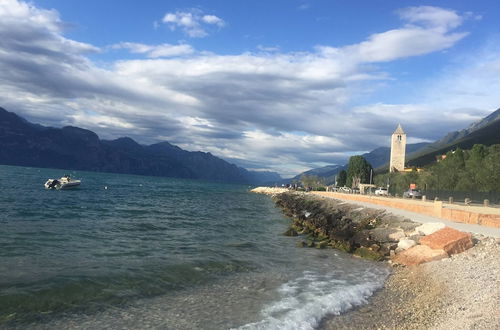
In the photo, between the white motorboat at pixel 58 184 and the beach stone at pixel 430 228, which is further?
the white motorboat at pixel 58 184

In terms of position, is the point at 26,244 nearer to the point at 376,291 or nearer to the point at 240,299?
the point at 240,299

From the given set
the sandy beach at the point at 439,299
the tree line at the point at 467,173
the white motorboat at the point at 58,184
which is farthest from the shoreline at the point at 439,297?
the white motorboat at the point at 58,184

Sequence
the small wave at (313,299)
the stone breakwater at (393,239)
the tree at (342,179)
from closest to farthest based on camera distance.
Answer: the small wave at (313,299)
the stone breakwater at (393,239)
the tree at (342,179)

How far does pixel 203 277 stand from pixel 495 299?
349 inches

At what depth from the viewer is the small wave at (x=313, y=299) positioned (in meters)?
9.26

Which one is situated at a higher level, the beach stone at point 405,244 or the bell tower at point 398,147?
the bell tower at point 398,147

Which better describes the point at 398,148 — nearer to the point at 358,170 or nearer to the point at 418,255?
the point at 358,170

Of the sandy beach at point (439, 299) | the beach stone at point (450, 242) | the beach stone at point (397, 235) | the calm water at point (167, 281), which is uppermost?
the beach stone at point (450, 242)

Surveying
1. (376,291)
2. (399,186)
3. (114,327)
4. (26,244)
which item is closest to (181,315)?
(114,327)

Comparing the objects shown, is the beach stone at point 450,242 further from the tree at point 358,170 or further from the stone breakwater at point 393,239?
the tree at point 358,170

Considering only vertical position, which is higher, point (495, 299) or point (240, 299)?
point (495, 299)

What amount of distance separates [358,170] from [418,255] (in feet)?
360

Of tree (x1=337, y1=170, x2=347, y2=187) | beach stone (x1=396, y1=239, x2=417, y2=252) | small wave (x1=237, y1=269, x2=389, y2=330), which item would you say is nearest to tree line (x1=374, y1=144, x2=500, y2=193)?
beach stone (x1=396, y1=239, x2=417, y2=252)

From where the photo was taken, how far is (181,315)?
9.67 metres
